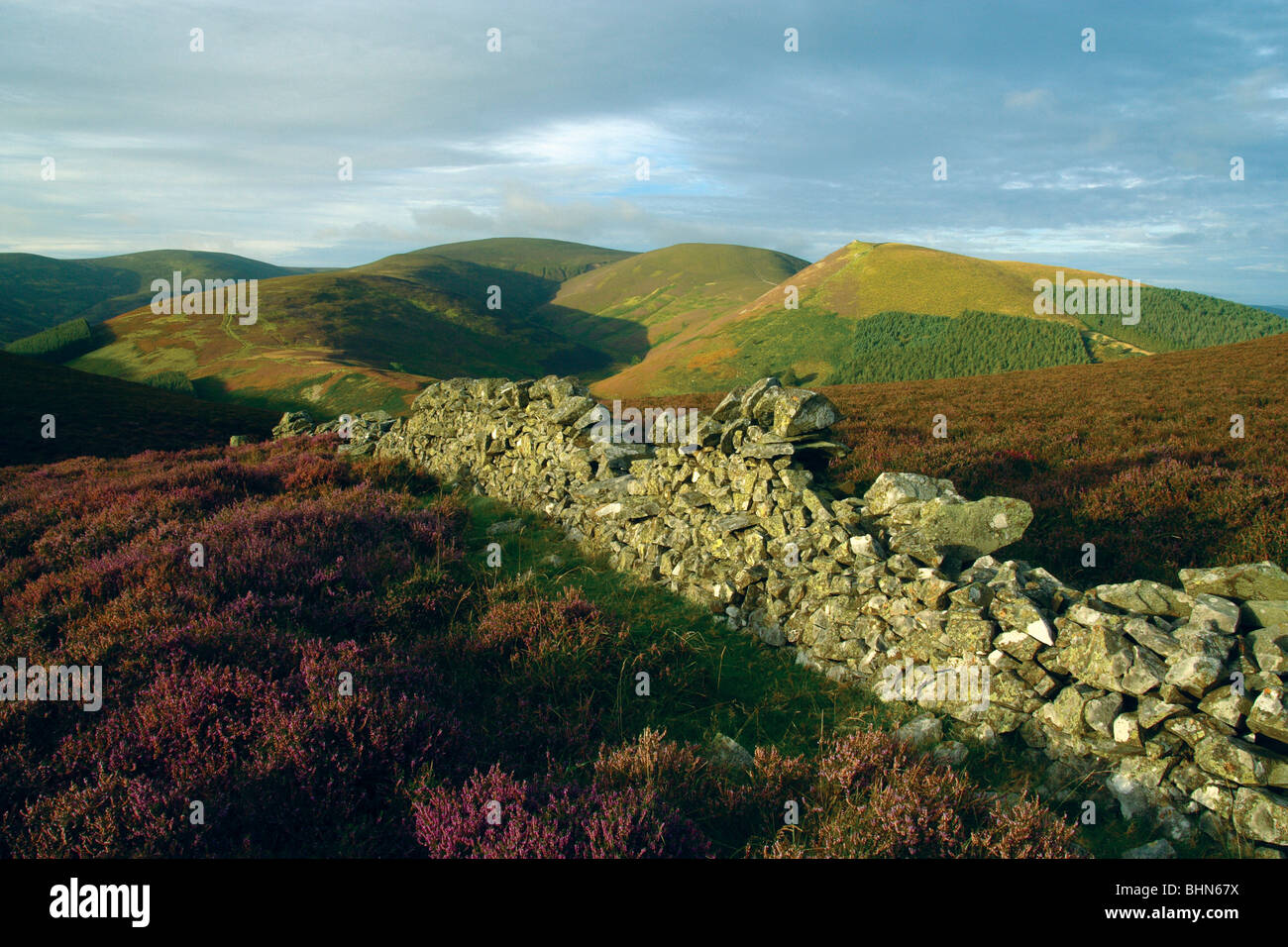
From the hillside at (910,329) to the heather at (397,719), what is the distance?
76549 millimetres

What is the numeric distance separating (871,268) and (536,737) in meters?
124

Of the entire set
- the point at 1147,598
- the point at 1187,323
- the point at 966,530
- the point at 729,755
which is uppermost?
the point at 1187,323

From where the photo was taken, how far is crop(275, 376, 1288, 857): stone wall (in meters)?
3.83

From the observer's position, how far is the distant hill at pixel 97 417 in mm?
26344

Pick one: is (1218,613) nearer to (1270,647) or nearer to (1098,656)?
(1270,647)

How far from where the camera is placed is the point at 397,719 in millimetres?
4074

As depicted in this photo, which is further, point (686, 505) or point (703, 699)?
point (686, 505)

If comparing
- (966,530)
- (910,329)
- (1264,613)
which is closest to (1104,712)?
(1264,613)

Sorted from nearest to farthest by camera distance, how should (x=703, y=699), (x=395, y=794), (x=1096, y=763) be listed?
1. (x=395, y=794)
2. (x=1096, y=763)
3. (x=703, y=699)

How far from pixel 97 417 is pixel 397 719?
40948 millimetres

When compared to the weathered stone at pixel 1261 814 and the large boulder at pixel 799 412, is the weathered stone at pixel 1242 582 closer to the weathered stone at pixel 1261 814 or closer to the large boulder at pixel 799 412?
the weathered stone at pixel 1261 814
